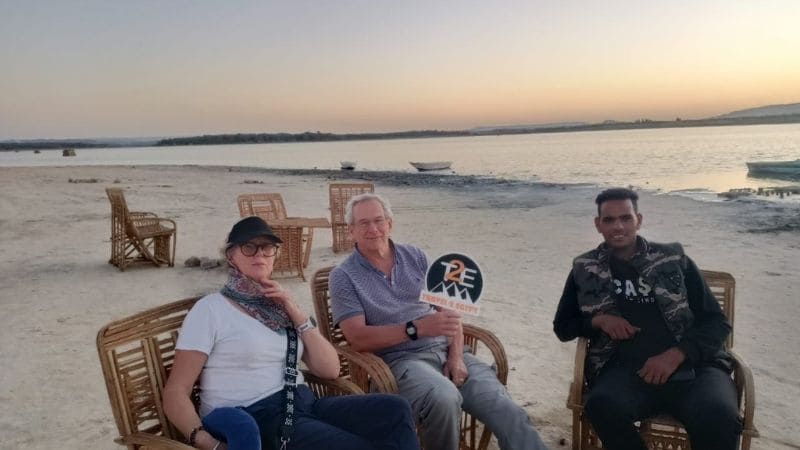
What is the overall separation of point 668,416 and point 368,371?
1.38 m

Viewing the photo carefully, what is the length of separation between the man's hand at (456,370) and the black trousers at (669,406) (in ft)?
1.90

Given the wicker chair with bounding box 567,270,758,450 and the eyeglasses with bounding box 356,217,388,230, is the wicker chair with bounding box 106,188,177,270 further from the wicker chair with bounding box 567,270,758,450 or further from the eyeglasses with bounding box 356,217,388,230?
the wicker chair with bounding box 567,270,758,450

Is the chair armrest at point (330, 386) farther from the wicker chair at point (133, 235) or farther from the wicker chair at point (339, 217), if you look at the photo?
the wicker chair at point (339, 217)

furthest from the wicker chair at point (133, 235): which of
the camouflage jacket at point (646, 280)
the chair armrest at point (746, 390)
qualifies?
the chair armrest at point (746, 390)

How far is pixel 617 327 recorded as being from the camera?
118 inches

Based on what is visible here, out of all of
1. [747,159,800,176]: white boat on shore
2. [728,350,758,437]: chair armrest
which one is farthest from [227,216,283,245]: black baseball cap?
[747,159,800,176]: white boat on shore

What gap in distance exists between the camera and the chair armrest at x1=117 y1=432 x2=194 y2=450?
2.10 m

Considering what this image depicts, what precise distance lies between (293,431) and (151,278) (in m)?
5.95

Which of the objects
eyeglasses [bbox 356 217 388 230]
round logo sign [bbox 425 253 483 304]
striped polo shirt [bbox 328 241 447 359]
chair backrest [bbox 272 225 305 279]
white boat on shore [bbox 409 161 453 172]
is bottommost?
white boat on shore [bbox 409 161 453 172]

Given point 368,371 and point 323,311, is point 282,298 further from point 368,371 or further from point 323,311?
point 323,311

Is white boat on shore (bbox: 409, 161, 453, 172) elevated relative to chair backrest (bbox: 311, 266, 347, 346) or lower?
lower

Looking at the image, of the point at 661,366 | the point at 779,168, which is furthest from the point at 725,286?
the point at 779,168

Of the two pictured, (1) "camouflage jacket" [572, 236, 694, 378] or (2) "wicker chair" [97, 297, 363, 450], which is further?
(1) "camouflage jacket" [572, 236, 694, 378]

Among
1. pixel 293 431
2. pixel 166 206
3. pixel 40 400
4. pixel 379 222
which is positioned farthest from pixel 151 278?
pixel 166 206
